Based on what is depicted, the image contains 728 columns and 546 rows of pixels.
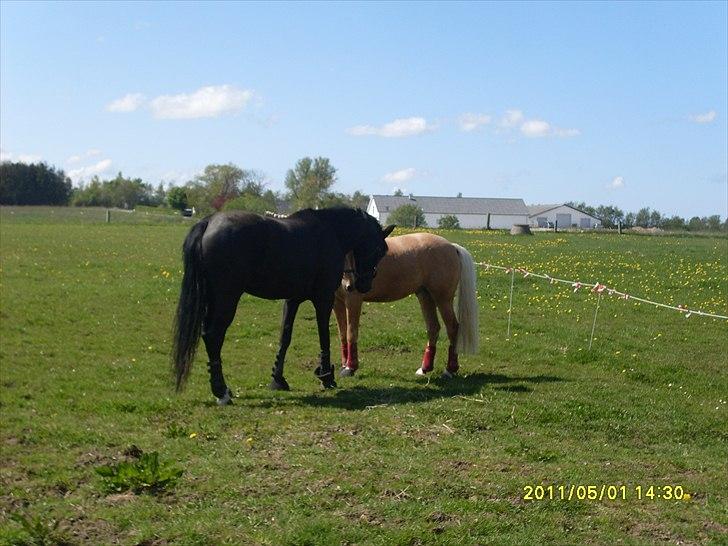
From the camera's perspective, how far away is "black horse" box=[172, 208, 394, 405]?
29.2 feet

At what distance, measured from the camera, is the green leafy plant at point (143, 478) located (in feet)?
20.2

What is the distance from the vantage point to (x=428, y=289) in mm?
11086

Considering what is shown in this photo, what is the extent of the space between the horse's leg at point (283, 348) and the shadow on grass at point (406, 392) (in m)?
0.46

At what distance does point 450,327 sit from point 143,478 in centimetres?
566

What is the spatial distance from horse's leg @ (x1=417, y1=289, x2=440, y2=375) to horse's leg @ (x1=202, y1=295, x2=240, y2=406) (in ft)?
9.38

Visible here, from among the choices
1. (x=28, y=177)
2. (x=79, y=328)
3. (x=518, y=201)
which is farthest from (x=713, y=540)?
(x=518, y=201)

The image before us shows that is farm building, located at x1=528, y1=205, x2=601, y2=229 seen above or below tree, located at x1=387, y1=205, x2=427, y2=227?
above

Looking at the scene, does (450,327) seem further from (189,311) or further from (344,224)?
(189,311)

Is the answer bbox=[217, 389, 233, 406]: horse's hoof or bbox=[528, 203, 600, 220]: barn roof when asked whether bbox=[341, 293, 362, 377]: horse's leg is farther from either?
bbox=[528, 203, 600, 220]: barn roof

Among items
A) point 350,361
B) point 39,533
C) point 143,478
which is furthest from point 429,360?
point 39,533

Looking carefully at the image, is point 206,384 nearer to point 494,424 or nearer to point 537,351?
point 494,424

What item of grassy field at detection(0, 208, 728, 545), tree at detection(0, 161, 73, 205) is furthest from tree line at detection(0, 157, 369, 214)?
grassy field at detection(0, 208, 728, 545)

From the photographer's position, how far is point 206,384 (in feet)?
33.3

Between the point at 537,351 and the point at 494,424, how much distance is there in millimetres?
4817
